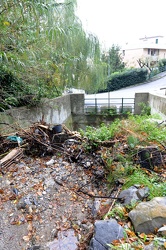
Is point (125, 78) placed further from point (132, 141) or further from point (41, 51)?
point (132, 141)

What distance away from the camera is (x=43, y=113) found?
5078 mm

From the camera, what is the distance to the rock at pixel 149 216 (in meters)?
1.19

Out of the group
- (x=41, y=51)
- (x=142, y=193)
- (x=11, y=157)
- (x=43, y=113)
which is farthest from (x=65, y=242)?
(x=43, y=113)

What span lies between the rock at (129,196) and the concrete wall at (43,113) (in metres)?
2.65

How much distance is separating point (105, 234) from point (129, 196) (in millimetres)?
565

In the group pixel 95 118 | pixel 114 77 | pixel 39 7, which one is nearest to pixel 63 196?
pixel 39 7

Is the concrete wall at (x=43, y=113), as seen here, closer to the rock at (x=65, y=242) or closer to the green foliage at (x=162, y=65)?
the rock at (x=65, y=242)

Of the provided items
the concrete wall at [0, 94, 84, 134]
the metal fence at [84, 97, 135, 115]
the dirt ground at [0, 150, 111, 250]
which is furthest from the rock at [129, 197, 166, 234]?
the metal fence at [84, 97, 135, 115]

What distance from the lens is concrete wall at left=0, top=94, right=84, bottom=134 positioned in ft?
12.1

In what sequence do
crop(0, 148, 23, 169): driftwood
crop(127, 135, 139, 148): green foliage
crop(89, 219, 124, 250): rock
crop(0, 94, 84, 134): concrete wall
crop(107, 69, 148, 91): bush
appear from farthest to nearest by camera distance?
crop(107, 69, 148, 91): bush
crop(0, 94, 84, 134): concrete wall
crop(0, 148, 23, 169): driftwood
crop(127, 135, 139, 148): green foliage
crop(89, 219, 124, 250): rock

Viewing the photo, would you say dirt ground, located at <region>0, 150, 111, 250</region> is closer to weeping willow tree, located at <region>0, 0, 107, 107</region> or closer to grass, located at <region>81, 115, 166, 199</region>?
grass, located at <region>81, 115, 166, 199</region>

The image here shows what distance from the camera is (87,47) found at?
263 inches

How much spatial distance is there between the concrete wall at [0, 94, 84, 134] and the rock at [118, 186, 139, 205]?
8.71ft

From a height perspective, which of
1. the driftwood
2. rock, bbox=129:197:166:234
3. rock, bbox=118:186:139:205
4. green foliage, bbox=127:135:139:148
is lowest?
the driftwood
